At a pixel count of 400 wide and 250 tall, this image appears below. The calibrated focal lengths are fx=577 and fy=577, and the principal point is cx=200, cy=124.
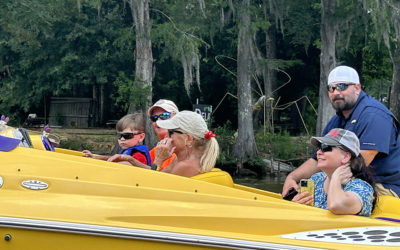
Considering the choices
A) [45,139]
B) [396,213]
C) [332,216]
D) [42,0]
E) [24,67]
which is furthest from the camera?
[24,67]

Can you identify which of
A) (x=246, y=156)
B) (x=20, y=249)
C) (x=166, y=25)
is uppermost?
(x=166, y=25)

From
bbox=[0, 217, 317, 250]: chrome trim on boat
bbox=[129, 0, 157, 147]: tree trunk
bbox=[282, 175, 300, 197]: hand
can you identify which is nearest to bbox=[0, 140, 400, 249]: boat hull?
bbox=[0, 217, 317, 250]: chrome trim on boat

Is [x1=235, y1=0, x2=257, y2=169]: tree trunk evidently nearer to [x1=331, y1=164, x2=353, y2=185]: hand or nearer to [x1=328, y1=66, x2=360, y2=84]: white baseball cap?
[x1=328, y1=66, x2=360, y2=84]: white baseball cap

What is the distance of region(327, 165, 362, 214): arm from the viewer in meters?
3.53

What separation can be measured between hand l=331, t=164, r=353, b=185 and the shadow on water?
12333mm

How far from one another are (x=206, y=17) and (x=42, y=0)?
684 centimetres

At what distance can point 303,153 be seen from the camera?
2070 centimetres

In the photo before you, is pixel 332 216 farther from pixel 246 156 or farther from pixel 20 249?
pixel 246 156

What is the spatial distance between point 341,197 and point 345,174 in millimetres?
159

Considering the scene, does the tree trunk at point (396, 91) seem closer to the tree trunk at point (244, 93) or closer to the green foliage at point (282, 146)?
the green foliage at point (282, 146)

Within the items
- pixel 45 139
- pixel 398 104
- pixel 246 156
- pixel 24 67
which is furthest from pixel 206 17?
pixel 45 139

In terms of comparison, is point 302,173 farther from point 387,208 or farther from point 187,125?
point 187,125

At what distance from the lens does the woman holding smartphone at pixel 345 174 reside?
354 centimetres

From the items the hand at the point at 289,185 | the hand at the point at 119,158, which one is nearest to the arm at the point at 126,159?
the hand at the point at 119,158
